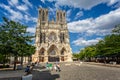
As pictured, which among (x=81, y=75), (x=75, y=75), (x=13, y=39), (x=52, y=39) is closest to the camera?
(x=81, y=75)

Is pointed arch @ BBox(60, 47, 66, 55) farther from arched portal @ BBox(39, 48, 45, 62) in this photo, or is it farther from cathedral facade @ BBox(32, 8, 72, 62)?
arched portal @ BBox(39, 48, 45, 62)

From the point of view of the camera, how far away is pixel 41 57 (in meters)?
77.2

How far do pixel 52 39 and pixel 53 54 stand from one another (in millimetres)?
8461

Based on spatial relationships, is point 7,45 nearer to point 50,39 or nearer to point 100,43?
point 100,43

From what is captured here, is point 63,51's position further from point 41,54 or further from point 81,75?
point 81,75

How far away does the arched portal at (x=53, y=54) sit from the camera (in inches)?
3098

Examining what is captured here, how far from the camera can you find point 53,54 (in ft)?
262

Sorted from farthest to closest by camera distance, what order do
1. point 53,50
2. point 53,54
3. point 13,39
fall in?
point 53,50
point 53,54
point 13,39

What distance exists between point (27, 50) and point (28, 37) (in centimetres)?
229

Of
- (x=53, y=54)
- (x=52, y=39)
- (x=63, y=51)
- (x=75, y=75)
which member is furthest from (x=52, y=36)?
(x=75, y=75)

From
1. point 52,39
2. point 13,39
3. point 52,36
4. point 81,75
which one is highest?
point 52,36

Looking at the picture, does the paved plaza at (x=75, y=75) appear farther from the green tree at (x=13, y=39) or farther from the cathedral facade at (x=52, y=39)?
the cathedral facade at (x=52, y=39)

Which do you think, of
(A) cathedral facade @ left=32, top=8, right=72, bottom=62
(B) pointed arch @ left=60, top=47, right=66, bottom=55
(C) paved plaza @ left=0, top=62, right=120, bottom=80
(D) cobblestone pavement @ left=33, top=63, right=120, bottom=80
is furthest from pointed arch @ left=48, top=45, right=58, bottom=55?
(D) cobblestone pavement @ left=33, top=63, right=120, bottom=80

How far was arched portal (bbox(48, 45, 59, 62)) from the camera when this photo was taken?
7869 cm
